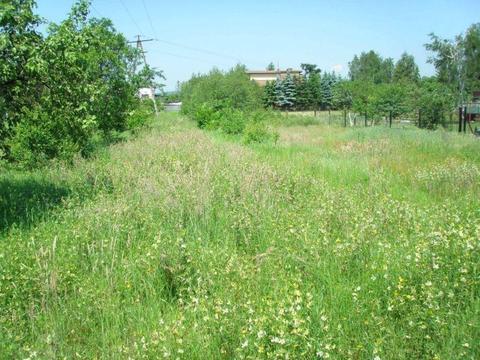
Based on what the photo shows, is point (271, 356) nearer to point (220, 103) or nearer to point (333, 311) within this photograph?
point (333, 311)

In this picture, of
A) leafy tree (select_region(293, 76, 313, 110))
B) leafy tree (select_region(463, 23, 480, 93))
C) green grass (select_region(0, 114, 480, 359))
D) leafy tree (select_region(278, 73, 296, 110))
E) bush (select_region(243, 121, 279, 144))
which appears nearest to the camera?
green grass (select_region(0, 114, 480, 359))

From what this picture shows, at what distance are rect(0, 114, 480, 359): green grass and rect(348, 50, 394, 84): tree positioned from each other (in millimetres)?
89647

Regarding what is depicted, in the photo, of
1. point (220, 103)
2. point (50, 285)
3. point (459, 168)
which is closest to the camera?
point (50, 285)

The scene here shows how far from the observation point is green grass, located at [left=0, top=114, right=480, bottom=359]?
9.28 feet

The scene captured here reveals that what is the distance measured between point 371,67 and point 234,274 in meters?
104

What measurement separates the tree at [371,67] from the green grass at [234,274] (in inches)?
3529

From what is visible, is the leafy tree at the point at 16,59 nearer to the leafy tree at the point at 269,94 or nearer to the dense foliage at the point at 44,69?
the dense foliage at the point at 44,69

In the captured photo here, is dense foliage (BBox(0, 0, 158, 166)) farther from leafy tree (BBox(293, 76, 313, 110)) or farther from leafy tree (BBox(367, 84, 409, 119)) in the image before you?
leafy tree (BBox(293, 76, 313, 110))

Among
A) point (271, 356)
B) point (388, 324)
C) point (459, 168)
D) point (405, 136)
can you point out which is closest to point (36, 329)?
point (271, 356)

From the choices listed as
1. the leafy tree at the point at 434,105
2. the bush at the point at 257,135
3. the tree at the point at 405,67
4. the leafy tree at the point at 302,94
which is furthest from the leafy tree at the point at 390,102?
the tree at the point at 405,67

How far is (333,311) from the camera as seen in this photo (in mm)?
3279

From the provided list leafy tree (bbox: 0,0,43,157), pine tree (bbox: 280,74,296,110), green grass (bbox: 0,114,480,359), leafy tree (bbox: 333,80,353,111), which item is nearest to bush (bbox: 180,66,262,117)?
leafy tree (bbox: 333,80,353,111)

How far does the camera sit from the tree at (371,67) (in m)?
90.4

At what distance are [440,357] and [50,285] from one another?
3234 mm
